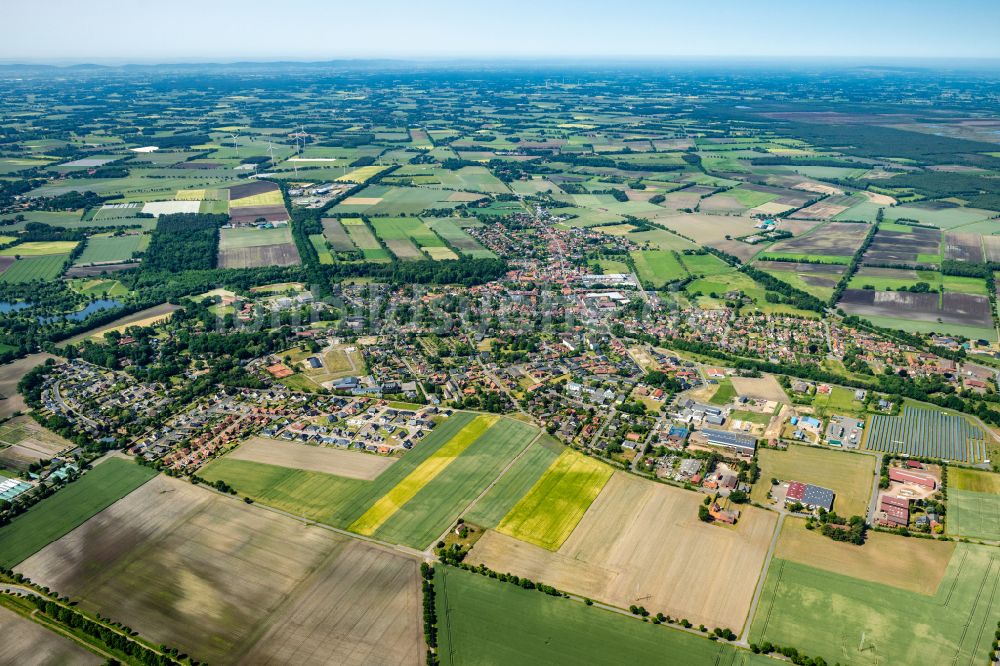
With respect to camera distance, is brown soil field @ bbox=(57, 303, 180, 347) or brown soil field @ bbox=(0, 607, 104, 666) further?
brown soil field @ bbox=(57, 303, 180, 347)

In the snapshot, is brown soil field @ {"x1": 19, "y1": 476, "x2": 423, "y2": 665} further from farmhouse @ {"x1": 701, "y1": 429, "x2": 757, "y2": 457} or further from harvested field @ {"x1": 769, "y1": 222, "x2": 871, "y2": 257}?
harvested field @ {"x1": 769, "y1": 222, "x2": 871, "y2": 257}

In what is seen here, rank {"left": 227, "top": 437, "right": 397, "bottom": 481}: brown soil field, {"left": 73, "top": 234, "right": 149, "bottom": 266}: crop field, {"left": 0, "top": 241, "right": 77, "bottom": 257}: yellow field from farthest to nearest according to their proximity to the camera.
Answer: {"left": 0, "top": 241, "right": 77, "bottom": 257}: yellow field → {"left": 73, "top": 234, "right": 149, "bottom": 266}: crop field → {"left": 227, "top": 437, "right": 397, "bottom": 481}: brown soil field

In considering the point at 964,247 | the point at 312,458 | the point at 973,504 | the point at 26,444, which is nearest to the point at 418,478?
the point at 312,458

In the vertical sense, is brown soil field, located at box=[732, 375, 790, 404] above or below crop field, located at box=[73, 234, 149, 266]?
below

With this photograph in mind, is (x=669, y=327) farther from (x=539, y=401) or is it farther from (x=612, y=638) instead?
(x=612, y=638)

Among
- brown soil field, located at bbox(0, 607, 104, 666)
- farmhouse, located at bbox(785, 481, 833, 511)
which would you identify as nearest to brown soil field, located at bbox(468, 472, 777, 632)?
farmhouse, located at bbox(785, 481, 833, 511)

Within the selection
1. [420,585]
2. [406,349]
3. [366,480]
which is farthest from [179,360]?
[420,585]
